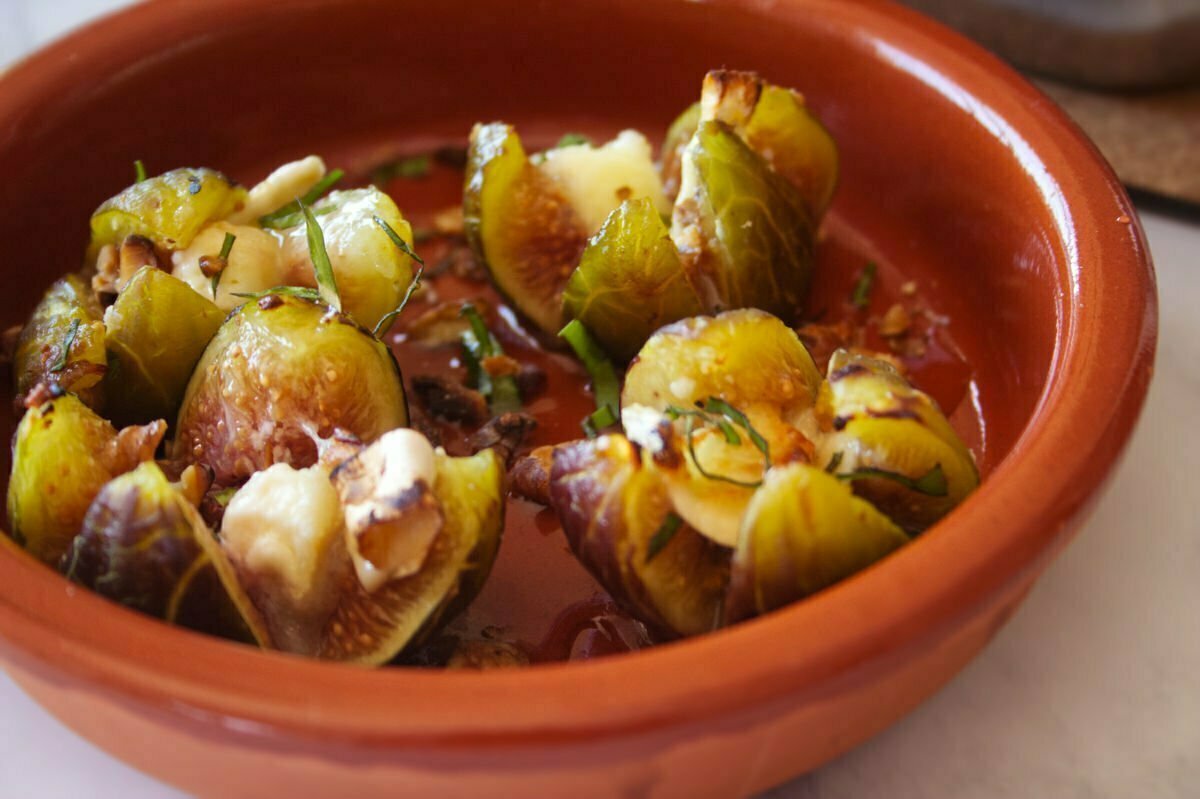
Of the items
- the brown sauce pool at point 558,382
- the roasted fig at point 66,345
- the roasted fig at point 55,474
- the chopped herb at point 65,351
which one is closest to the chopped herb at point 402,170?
the brown sauce pool at point 558,382

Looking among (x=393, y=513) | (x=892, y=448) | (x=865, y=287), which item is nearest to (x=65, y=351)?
(x=393, y=513)

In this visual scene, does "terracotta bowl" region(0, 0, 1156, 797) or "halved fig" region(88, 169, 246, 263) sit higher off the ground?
"halved fig" region(88, 169, 246, 263)

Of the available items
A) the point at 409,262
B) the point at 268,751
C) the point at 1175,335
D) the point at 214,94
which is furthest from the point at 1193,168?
the point at 268,751

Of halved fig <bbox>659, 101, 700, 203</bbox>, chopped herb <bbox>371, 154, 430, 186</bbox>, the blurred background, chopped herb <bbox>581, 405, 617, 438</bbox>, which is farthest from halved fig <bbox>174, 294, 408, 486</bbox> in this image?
the blurred background

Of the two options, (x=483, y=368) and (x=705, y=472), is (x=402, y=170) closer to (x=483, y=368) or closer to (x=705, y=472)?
(x=483, y=368)

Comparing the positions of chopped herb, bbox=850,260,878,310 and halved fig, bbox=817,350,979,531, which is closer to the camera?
halved fig, bbox=817,350,979,531

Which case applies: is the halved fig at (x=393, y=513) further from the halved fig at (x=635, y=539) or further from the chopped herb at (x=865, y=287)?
the chopped herb at (x=865, y=287)

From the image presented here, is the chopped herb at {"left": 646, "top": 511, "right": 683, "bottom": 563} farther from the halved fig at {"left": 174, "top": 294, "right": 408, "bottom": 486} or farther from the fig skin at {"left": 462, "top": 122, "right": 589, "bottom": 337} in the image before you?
the fig skin at {"left": 462, "top": 122, "right": 589, "bottom": 337}
